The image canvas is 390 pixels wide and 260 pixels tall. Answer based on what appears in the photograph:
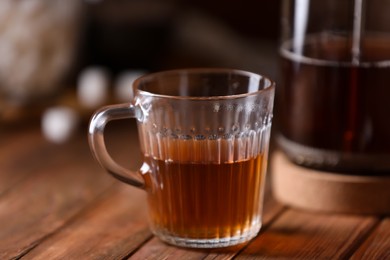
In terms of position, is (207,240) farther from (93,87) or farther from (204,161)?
(93,87)

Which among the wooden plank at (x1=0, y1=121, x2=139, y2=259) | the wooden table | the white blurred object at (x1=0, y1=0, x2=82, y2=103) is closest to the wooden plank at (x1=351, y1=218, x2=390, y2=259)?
the wooden table

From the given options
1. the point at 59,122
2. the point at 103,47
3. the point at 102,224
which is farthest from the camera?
the point at 103,47

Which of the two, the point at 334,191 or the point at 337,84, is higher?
the point at 337,84

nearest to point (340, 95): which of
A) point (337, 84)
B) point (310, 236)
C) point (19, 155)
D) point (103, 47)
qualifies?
point (337, 84)

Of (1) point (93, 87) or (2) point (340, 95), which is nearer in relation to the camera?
(2) point (340, 95)

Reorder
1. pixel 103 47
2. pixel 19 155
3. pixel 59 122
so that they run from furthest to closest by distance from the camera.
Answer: pixel 103 47 → pixel 59 122 → pixel 19 155

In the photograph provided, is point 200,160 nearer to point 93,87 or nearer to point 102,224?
point 102,224

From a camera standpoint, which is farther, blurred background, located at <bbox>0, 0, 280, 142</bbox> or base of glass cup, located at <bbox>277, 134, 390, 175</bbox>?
blurred background, located at <bbox>0, 0, 280, 142</bbox>

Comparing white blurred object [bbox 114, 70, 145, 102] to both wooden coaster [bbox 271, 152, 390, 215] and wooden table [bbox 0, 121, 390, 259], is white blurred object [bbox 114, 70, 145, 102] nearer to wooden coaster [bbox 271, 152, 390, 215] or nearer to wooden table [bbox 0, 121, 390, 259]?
wooden table [bbox 0, 121, 390, 259]
